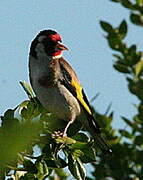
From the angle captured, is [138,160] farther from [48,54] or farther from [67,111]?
[48,54]

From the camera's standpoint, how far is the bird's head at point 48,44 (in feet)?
15.9

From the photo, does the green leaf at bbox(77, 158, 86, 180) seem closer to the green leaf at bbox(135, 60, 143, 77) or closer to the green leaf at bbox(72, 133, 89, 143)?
the green leaf at bbox(72, 133, 89, 143)

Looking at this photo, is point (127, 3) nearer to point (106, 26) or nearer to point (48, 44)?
point (106, 26)

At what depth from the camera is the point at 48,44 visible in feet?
16.1

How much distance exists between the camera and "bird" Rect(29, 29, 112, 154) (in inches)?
176

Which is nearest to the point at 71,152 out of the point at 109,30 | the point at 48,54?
the point at 109,30

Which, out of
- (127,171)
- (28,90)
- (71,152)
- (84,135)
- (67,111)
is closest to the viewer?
(71,152)

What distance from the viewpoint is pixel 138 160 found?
3764mm

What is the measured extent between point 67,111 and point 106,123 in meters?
0.66

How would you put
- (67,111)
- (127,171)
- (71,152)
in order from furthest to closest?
(67,111) < (127,171) < (71,152)

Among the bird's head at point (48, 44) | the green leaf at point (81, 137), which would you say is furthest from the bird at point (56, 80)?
the green leaf at point (81, 137)

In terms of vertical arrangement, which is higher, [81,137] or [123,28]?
[123,28]

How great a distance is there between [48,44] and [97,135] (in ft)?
3.81

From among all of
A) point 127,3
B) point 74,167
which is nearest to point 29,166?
point 74,167
